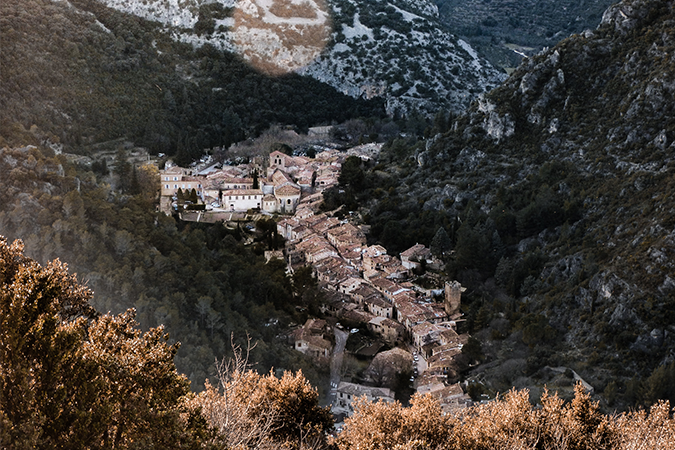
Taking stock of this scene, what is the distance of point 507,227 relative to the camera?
36781 mm

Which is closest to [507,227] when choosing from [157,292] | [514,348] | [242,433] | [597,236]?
[597,236]

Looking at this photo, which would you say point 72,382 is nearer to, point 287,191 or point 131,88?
point 287,191

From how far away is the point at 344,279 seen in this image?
33969mm

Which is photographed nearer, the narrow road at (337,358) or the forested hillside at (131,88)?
the narrow road at (337,358)

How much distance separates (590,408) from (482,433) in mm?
2986

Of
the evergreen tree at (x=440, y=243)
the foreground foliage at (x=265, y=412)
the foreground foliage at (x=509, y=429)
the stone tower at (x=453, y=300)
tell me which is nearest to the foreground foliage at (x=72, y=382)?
the foreground foliage at (x=265, y=412)

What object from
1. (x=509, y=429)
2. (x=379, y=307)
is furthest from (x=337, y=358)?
(x=509, y=429)

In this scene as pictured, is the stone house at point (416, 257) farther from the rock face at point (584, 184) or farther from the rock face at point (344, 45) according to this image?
the rock face at point (344, 45)

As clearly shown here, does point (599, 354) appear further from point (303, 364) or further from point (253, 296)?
point (253, 296)

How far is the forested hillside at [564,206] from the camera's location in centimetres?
2608

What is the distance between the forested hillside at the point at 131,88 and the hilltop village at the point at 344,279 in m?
6.96

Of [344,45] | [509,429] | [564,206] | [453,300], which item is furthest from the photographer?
[344,45]

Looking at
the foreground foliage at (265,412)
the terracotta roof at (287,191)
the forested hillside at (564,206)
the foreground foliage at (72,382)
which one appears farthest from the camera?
the terracotta roof at (287,191)

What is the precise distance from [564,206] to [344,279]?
11910 mm
